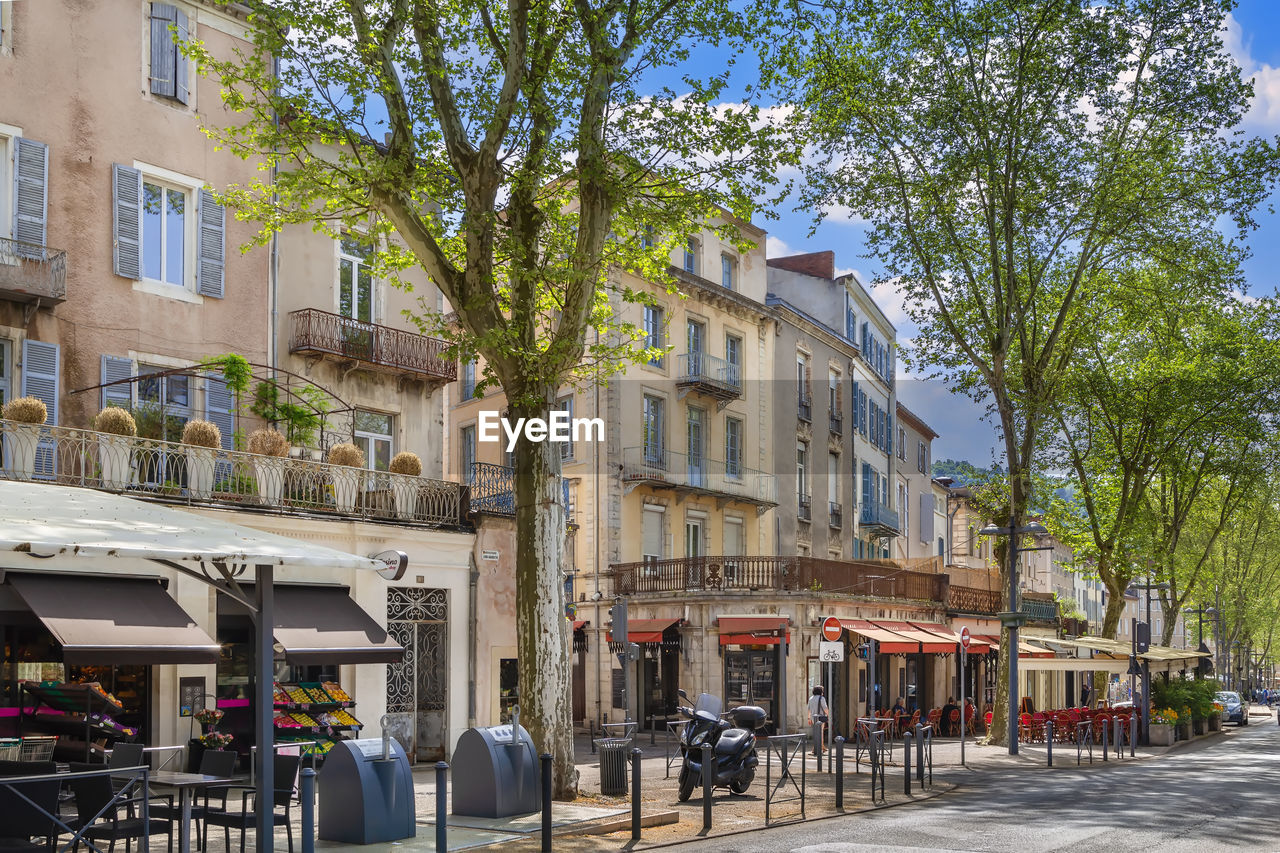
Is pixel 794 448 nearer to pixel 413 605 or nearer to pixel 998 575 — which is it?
pixel 998 575

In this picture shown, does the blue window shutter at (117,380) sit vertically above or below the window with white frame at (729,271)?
below

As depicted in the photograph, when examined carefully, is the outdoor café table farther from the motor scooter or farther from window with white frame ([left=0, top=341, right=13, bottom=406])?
window with white frame ([left=0, top=341, right=13, bottom=406])

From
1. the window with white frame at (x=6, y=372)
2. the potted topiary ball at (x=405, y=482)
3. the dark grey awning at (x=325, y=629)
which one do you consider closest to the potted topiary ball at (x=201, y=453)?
the window with white frame at (x=6, y=372)

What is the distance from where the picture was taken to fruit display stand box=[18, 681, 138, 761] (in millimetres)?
15430

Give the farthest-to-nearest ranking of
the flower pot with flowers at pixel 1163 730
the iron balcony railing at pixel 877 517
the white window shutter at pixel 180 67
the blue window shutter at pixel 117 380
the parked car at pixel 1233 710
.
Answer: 1. the parked car at pixel 1233 710
2. the iron balcony railing at pixel 877 517
3. the flower pot with flowers at pixel 1163 730
4. the white window shutter at pixel 180 67
5. the blue window shutter at pixel 117 380

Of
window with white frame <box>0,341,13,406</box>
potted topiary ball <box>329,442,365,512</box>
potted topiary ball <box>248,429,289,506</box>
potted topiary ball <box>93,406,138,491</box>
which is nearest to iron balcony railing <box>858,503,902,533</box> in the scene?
potted topiary ball <box>329,442,365,512</box>

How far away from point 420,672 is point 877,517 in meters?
28.3

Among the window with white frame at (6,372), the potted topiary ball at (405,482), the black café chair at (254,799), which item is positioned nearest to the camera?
the black café chair at (254,799)

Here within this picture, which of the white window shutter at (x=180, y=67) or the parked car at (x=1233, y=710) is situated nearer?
the white window shutter at (x=180, y=67)

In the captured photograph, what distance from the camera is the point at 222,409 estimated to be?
65.4ft

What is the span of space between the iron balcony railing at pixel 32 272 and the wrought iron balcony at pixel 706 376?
65.6 ft

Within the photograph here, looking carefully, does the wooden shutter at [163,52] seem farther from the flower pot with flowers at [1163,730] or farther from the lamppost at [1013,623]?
the flower pot with flowers at [1163,730]

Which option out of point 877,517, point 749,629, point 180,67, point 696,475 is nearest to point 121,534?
point 180,67

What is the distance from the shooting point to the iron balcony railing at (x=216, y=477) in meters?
16.5
